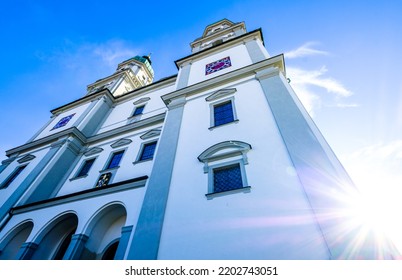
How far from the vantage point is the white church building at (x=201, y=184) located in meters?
4.40

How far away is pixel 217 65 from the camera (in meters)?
12.2

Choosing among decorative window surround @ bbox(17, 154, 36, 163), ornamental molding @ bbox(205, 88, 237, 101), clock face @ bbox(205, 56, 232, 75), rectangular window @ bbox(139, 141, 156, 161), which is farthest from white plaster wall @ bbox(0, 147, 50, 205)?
clock face @ bbox(205, 56, 232, 75)

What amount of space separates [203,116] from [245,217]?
507 cm

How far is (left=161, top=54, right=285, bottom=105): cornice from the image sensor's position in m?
9.27

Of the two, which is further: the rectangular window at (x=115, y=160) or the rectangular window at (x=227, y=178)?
the rectangular window at (x=115, y=160)

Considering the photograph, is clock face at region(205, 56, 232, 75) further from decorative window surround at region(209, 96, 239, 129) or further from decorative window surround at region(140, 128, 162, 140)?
decorative window surround at region(140, 128, 162, 140)

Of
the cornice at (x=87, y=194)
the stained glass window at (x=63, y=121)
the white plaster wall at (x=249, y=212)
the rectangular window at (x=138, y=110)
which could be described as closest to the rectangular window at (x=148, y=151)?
the cornice at (x=87, y=194)

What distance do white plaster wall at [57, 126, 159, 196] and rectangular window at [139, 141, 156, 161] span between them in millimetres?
306

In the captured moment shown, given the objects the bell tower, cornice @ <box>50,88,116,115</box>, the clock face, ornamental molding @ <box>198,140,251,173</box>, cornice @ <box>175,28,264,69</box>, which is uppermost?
the bell tower

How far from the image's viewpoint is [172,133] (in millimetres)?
8477

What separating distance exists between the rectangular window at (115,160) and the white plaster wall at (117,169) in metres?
0.24

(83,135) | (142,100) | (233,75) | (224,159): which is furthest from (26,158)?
(233,75)

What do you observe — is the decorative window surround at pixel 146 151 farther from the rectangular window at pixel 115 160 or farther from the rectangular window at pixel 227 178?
the rectangular window at pixel 227 178
